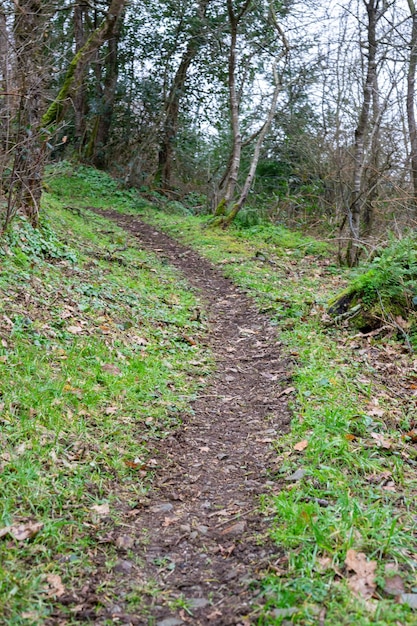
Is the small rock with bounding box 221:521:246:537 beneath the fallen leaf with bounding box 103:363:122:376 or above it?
beneath

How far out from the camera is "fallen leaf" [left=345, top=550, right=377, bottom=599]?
250 centimetres

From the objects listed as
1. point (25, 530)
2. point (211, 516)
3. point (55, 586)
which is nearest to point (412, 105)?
point (211, 516)

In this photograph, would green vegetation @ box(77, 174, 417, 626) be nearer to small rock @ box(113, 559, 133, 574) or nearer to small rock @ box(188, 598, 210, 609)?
small rock @ box(188, 598, 210, 609)

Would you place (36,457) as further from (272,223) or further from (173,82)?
(173,82)

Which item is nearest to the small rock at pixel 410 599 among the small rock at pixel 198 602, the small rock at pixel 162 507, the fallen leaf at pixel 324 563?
the fallen leaf at pixel 324 563

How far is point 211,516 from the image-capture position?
3.44 meters

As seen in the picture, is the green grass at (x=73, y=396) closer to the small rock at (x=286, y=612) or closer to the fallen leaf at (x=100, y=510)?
the fallen leaf at (x=100, y=510)

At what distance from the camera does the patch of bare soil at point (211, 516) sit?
8.70ft

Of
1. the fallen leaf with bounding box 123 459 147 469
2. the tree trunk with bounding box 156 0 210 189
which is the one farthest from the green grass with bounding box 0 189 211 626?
the tree trunk with bounding box 156 0 210 189

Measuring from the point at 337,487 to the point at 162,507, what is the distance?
121 centimetres

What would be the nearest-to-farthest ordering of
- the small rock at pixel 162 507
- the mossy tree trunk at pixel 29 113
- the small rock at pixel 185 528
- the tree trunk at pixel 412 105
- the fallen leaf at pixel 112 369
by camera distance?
the small rock at pixel 185 528, the small rock at pixel 162 507, the fallen leaf at pixel 112 369, the mossy tree trunk at pixel 29 113, the tree trunk at pixel 412 105

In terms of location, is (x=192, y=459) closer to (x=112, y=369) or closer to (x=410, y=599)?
(x=112, y=369)

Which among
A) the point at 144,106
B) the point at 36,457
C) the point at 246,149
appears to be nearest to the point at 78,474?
the point at 36,457

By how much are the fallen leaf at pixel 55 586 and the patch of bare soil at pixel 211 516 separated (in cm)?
9
